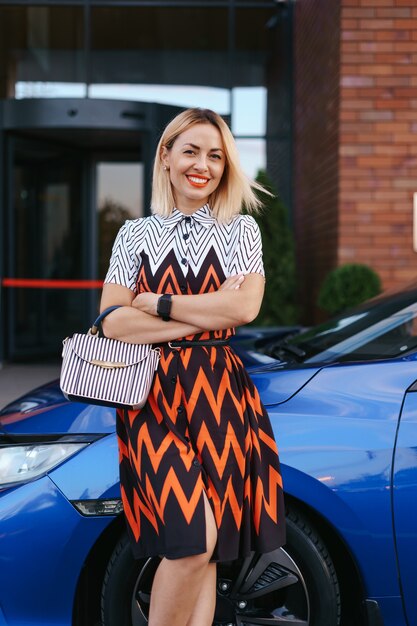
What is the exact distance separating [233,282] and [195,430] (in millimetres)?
419

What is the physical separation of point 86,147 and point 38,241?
1464 millimetres

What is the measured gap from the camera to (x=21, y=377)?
7629 millimetres

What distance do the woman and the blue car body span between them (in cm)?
19

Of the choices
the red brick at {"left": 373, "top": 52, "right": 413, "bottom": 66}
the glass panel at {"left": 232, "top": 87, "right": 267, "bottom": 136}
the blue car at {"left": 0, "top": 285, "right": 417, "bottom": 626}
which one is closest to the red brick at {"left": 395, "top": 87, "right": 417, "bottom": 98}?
the red brick at {"left": 373, "top": 52, "right": 413, "bottom": 66}

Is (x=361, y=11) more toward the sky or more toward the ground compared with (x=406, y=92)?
more toward the sky

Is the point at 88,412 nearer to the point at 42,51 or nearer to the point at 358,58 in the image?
the point at 358,58

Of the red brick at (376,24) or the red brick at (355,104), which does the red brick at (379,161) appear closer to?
the red brick at (355,104)

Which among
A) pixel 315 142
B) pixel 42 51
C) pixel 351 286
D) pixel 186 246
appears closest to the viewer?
pixel 186 246

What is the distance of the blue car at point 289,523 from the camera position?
7.57 feet

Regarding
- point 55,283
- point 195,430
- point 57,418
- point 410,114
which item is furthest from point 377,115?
point 195,430

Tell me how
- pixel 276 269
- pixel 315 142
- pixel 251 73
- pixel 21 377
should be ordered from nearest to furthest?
pixel 21 377, pixel 276 269, pixel 315 142, pixel 251 73

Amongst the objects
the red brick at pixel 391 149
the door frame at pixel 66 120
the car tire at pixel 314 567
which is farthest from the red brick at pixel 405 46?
the car tire at pixel 314 567

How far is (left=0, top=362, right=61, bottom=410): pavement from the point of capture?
21.3ft

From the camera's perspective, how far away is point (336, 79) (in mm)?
7457
